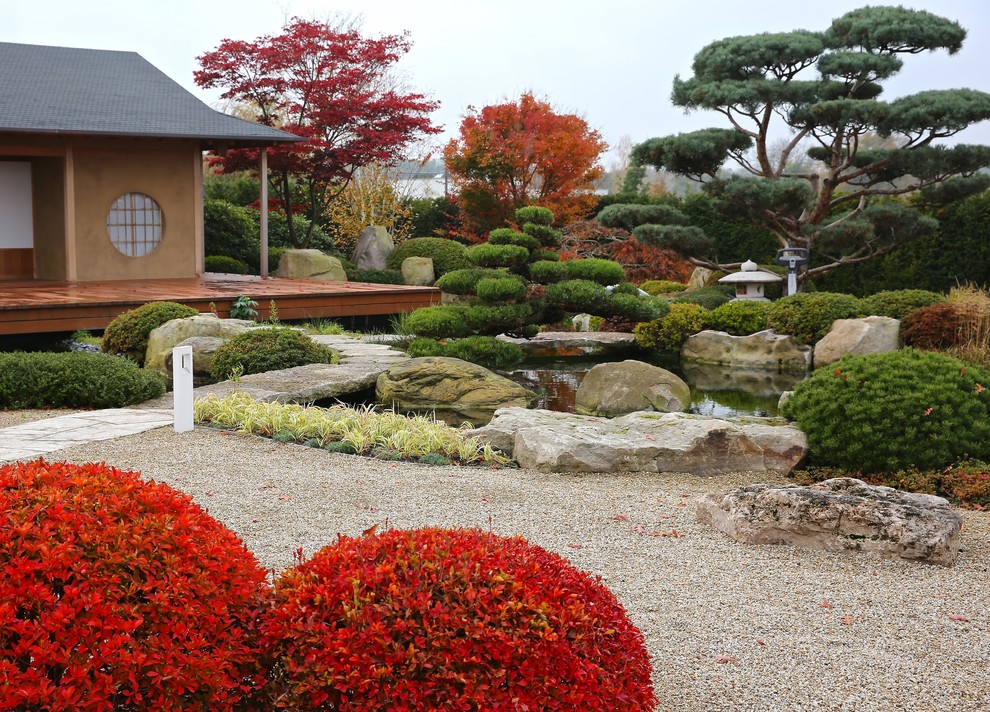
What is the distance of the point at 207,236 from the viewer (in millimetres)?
18922

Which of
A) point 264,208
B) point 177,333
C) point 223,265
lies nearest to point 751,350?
point 177,333

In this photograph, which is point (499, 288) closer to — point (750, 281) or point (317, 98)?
point (750, 281)

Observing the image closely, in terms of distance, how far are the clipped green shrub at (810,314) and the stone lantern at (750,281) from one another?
2.06m

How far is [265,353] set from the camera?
31.3ft

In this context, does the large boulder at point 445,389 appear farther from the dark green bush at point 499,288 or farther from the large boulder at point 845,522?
the large boulder at point 845,522

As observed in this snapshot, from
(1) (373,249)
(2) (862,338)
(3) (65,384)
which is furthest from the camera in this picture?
(1) (373,249)

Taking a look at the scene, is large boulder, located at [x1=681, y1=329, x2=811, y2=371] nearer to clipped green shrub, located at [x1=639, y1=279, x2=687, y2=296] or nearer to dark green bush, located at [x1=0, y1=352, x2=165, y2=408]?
clipped green shrub, located at [x1=639, y1=279, x2=687, y2=296]

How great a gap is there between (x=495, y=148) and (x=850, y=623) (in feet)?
56.8

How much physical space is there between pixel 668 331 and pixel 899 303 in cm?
285

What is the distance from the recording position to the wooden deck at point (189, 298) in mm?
11875

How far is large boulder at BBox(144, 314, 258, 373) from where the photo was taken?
1021 cm

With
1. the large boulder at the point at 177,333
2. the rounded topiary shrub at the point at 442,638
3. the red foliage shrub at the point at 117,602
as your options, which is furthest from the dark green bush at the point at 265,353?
the rounded topiary shrub at the point at 442,638

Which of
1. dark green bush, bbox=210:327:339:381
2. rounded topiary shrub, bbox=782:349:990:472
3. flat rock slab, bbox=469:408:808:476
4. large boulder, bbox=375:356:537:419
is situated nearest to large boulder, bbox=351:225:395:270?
dark green bush, bbox=210:327:339:381

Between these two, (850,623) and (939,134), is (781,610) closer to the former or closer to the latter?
(850,623)
